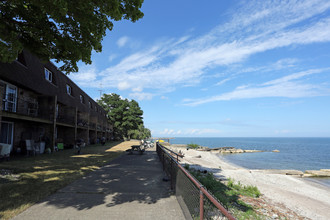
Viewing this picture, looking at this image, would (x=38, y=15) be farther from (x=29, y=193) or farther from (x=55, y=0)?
(x=29, y=193)

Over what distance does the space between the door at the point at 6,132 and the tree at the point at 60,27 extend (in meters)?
7.87

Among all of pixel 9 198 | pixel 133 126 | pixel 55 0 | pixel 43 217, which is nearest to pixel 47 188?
pixel 9 198

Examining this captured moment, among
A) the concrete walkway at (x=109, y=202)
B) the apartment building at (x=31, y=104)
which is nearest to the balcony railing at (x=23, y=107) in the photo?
the apartment building at (x=31, y=104)

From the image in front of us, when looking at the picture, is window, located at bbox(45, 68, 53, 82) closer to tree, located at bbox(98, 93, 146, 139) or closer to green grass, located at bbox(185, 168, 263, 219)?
green grass, located at bbox(185, 168, 263, 219)

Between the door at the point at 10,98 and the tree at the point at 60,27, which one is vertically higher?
the tree at the point at 60,27

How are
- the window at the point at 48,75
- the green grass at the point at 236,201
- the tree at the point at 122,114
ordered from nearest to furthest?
1. the green grass at the point at 236,201
2. the window at the point at 48,75
3. the tree at the point at 122,114

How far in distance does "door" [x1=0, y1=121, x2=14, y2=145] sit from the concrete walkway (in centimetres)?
975

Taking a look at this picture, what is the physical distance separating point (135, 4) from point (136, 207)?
22.8 ft

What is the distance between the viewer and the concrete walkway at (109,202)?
161 inches

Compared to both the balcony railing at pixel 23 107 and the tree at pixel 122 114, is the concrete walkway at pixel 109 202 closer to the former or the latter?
the balcony railing at pixel 23 107

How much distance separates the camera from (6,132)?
1317cm

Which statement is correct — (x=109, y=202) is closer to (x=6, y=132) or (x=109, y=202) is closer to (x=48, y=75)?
(x=6, y=132)

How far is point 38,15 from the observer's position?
7207mm

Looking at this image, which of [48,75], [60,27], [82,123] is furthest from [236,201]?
[82,123]
